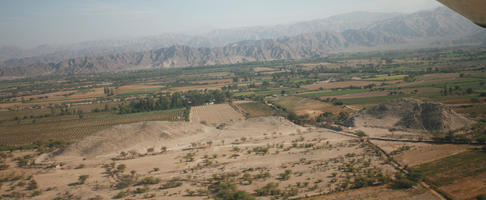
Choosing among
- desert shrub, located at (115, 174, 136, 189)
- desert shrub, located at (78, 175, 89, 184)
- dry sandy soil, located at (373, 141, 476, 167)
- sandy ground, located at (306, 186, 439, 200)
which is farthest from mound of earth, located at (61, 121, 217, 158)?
dry sandy soil, located at (373, 141, 476, 167)

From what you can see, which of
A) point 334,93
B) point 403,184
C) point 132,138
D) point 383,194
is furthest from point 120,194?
point 334,93

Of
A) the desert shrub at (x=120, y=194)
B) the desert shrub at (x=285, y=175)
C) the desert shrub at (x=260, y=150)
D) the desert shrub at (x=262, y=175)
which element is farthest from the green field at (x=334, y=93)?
the desert shrub at (x=120, y=194)

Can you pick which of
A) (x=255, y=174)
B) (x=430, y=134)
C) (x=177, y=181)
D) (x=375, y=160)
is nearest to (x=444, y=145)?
(x=430, y=134)

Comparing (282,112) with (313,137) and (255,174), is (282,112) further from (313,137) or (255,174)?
(255,174)

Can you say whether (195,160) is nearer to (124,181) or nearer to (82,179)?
(124,181)

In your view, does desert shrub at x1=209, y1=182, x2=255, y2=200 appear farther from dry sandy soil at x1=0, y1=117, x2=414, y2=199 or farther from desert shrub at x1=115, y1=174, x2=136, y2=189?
desert shrub at x1=115, y1=174, x2=136, y2=189
